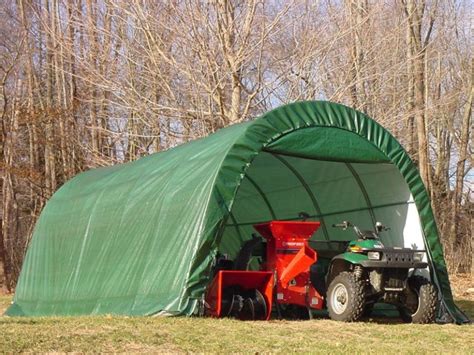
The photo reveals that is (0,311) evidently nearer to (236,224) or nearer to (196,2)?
(236,224)

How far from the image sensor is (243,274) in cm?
965

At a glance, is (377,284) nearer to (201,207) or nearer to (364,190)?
(201,207)

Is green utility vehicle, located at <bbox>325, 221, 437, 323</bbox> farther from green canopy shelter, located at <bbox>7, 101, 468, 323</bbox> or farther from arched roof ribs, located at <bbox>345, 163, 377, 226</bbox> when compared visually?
arched roof ribs, located at <bbox>345, 163, 377, 226</bbox>

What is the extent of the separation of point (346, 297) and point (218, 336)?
9.28 feet

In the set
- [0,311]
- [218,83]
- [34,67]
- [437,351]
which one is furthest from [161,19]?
[34,67]

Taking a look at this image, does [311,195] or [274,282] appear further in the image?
[311,195]

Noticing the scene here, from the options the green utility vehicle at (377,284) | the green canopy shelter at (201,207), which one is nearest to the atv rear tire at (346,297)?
the green utility vehicle at (377,284)

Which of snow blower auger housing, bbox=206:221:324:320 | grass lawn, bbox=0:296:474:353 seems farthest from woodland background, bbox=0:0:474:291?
grass lawn, bbox=0:296:474:353

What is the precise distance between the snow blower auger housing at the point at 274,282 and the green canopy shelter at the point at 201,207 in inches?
16.2

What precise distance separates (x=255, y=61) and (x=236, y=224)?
13.1 ft

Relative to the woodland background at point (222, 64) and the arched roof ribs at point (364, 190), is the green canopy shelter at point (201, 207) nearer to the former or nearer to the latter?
the arched roof ribs at point (364, 190)

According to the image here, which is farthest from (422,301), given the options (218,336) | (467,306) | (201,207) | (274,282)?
(467,306)

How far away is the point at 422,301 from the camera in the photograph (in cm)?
996

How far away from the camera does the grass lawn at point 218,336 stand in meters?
6.85
